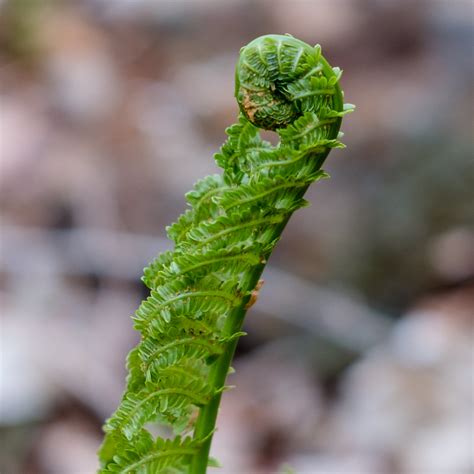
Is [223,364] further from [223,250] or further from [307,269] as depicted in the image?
[307,269]

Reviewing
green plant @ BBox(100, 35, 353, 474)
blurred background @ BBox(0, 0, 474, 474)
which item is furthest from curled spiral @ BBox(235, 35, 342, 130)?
blurred background @ BBox(0, 0, 474, 474)

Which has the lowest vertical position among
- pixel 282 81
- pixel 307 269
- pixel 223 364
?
pixel 223 364

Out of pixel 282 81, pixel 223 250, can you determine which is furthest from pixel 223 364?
pixel 282 81

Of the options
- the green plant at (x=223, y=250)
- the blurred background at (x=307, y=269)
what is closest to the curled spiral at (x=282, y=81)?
the green plant at (x=223, y=250)

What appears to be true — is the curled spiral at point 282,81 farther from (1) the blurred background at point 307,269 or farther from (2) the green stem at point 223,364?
(1) the blurred background at point 307,269

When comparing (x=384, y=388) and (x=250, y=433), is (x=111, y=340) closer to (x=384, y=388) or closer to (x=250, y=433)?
(x=250, y=433)

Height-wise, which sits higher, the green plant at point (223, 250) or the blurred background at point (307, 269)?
the blurred background at point (307, 269)
